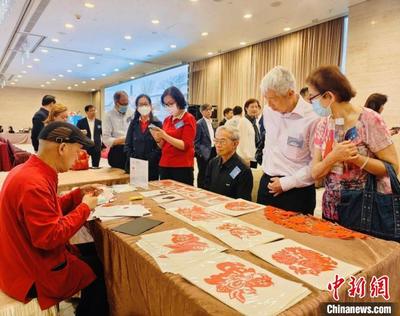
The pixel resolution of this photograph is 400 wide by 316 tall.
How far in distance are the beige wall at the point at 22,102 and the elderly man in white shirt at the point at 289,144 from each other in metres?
16.6

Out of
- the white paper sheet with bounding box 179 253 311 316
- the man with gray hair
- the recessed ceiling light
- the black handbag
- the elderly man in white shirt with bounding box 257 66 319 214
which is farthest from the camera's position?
the recessed ceiling light

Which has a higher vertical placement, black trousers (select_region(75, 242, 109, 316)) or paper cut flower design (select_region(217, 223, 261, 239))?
paper cut flower design (select_region(217, 223, 261, 239))

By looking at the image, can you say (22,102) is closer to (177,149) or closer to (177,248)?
(177,149)

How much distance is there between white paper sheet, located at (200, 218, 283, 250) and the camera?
1116 millimetres

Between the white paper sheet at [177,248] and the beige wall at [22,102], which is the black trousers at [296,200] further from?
the beige wall at [22,102]

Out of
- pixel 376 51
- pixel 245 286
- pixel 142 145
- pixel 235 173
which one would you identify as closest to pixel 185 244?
pixel 245 286

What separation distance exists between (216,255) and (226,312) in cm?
30

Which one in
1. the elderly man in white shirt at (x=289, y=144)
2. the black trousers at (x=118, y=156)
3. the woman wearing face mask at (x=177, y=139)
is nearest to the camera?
the elderly man in white shirt at (x=289, y=144)

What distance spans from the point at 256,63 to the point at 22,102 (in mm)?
15446

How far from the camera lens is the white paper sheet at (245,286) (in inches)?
28.9

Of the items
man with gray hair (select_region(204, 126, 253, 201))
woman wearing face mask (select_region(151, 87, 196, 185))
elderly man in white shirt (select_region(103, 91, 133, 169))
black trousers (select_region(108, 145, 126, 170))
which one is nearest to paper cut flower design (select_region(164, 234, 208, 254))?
man with gray hair (select_region(204, 126, 253, 201))

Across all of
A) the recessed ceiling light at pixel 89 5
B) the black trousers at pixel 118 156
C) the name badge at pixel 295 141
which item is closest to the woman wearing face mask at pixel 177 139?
the black trousers at pixel 118 156

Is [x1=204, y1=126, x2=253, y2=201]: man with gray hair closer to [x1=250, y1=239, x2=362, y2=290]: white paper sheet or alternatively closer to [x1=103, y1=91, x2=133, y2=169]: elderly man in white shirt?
[x1=250, y1=239, x2=362, y2=290]: white paper sheet

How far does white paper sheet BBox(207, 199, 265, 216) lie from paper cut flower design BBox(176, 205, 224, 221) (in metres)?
0.06
